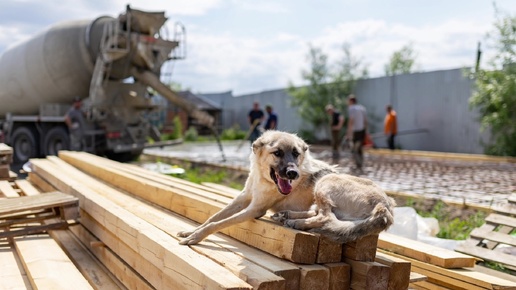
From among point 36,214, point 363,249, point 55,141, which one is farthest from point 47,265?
point 55,141

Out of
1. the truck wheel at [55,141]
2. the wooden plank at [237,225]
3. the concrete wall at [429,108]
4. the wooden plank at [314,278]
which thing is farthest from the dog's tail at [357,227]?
the concrete wall at [429,108]

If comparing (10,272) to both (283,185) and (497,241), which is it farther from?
(497,241)

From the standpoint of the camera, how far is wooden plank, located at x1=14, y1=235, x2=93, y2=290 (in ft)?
12.4

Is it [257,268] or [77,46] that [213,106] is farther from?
[257,268]

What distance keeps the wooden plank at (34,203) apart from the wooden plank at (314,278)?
3.19 metres

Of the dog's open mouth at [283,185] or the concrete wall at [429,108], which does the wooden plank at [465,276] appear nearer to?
the dog's open mouth at [283,185]

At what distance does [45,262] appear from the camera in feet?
14.0

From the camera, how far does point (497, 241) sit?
17.5 feet

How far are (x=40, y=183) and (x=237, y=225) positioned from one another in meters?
5.29

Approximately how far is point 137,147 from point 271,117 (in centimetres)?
413

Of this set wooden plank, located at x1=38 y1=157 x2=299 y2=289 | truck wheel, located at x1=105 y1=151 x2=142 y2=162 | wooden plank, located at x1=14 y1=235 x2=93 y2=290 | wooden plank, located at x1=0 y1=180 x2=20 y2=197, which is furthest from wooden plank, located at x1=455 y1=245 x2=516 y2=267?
truck wheel, located at x1=105 y1=151 x2=142 y2=162

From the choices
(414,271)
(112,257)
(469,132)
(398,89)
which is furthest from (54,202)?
(398,89)

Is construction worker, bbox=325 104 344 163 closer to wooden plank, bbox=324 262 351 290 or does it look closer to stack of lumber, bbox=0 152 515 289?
stack of lumber, bbox=0 152 515 289

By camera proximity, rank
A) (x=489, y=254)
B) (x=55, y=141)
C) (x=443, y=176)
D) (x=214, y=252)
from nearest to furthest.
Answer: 1. (x=214, y=252)
2. (x=489, y=254)
3. (x=443, y=176)
4. (x=55, y=141)
